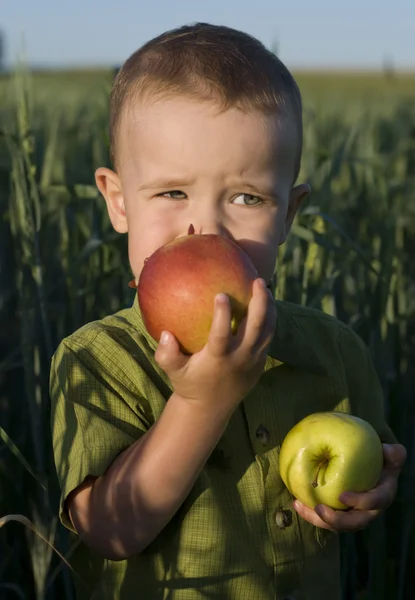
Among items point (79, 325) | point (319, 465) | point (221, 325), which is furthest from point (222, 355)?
point (79, 325)

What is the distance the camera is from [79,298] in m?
2.03

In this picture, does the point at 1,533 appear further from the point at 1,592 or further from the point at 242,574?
the point at 242,574

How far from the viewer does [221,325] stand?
117 cm

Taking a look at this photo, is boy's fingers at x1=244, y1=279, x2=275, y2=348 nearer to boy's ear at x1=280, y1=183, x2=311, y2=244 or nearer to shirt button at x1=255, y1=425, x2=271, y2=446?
shirt button at x1=255, y1=425, x2=271, y2=446

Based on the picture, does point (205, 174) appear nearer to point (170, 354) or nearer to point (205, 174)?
point (205, 174)

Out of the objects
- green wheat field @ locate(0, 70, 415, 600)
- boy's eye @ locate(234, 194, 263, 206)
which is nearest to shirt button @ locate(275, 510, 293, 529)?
green wheat field @ locate(0, 70, 415, 600)

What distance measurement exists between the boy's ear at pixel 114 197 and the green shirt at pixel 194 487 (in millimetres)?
160

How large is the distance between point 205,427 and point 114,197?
1.67 ft

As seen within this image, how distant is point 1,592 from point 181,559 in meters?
0.61

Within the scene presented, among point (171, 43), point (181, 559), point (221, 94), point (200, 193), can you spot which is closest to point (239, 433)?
point (181, 559)

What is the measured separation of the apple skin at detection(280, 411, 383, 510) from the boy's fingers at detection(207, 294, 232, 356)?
0.97 ft

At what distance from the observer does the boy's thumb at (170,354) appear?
3.97 ft

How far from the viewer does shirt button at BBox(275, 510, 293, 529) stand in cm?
144

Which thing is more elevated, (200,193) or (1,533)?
(200,193)
